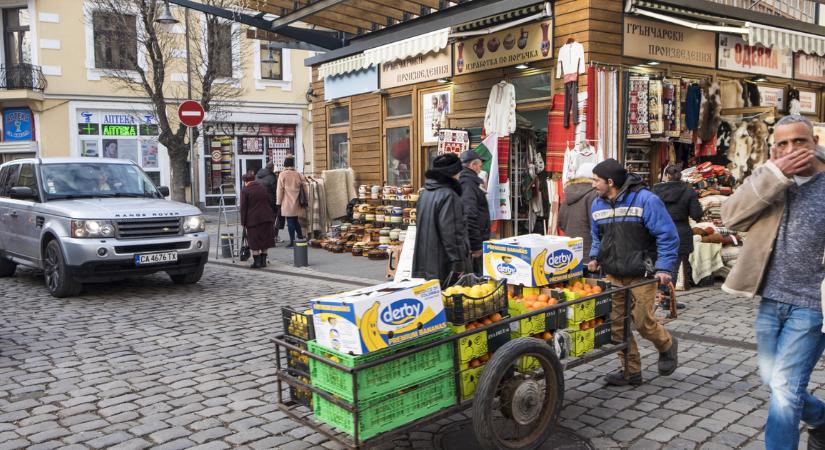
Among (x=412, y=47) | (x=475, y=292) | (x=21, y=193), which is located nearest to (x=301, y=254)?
(x=412, y=47)

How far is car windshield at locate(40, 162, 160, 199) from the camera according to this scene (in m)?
9.77

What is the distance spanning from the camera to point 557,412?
13.6 ft

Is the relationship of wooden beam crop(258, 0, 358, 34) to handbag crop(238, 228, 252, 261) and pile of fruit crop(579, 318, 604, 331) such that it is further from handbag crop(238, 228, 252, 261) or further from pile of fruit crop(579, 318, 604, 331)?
pile of fruit crop(579, 318, 604, 331)

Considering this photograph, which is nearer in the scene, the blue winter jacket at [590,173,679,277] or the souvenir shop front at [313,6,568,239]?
the blue winter jacket at [590,173,679,277]

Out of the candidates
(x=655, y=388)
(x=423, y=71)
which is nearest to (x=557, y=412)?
(x=655, y=388)

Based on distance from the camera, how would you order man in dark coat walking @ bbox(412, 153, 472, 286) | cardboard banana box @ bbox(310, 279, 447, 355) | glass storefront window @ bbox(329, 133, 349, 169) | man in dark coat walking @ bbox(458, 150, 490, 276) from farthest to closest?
glass storefront window @ bbox(329, 133, 349, 169)
man in dark coat walking @ bbox(458, 150, 490, 276)
man in dark coat walking @ bbox(412, 153, 472, 286)
cardboard banana box @ bbox(310, 279, 447, 355)

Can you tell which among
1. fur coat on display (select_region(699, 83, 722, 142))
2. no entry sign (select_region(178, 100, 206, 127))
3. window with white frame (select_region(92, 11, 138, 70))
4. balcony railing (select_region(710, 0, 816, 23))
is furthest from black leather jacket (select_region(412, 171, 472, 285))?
window with white frame (select_region(92, 11, 138, 70))

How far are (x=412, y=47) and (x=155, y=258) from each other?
5.31 m

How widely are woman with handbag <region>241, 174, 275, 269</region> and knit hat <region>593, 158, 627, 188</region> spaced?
25.9ft

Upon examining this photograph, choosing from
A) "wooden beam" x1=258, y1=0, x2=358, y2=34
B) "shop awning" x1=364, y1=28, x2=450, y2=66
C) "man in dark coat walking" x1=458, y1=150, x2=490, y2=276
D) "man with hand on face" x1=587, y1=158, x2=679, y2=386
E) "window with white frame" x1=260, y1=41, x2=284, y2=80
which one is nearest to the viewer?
"man with hand on face" x1=587, y1=158, x2=679, y2=386

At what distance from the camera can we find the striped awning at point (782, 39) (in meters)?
9.72

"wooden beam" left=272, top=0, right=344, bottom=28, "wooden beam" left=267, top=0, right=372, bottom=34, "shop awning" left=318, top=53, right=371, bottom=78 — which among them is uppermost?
"wooden beam" left=267, top=0, right=372, bottom=34

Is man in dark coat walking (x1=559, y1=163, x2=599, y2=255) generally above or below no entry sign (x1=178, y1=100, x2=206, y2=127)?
below

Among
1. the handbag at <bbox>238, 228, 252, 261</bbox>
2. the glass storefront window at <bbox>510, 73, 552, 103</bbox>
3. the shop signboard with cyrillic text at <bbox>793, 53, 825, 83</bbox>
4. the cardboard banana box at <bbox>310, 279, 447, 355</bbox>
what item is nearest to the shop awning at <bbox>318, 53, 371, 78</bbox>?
the glass storefront window at <bbox>510, 73, 552, 103</bbox>
